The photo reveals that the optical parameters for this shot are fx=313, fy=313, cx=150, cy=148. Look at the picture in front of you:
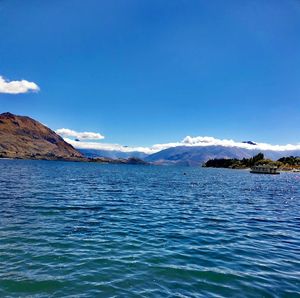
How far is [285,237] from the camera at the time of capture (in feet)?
96.9

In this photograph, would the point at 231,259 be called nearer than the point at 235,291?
No

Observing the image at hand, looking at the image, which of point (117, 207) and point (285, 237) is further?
point (117, 207)

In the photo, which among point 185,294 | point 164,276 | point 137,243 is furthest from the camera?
point 137,243

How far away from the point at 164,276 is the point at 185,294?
235 centimetres

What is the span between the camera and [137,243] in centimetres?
2453

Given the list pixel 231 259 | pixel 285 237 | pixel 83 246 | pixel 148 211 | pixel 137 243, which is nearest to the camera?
pixel 231 259

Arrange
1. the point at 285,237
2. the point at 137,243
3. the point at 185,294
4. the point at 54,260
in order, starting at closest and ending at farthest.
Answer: the point at 185,294, the point at 54,260, the point at 137,243, the point at 285,237

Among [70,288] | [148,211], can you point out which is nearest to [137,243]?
[70,288]

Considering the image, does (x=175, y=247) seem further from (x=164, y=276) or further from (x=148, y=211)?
(x=148, y=211)

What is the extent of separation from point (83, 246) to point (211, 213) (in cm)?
2443

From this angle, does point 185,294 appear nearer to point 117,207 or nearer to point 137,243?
point 137,243

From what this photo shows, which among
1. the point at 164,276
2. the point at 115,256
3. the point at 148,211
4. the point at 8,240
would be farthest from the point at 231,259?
the point at 148,211

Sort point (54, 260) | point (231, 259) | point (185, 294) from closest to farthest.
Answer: point (185, 294) < point (54, 260) < point (231, 259)

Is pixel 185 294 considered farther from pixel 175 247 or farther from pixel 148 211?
pixel 148 211
